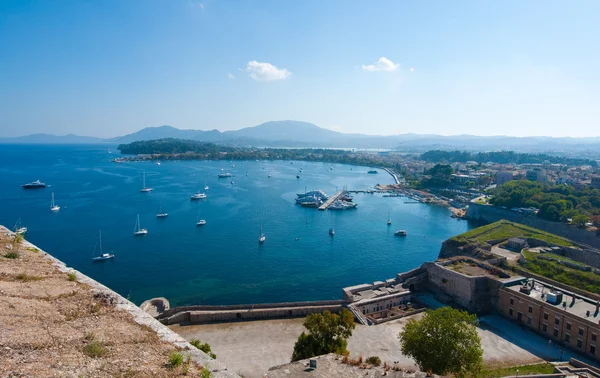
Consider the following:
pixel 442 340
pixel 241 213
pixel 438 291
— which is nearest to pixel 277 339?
pixel 442 340

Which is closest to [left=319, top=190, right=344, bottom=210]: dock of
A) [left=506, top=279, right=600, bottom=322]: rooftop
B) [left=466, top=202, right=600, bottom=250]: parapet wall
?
[left=466, top=202, right=600, bottom=250]: parapet wall

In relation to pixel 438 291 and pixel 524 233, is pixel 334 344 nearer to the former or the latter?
→ pixel 438 291

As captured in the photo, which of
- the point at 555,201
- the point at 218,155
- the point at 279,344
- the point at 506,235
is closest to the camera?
the point at 279,344

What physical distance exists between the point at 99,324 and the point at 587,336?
2213 cm

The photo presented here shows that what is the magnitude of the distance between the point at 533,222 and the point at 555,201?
460 cm

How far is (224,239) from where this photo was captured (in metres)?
40.3

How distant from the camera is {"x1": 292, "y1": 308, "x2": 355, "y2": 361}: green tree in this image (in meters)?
13.6

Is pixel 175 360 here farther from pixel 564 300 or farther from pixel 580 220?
pixel 580 220

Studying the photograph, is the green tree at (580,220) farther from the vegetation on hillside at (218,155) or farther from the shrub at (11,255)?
the vegetation on hillside at (218,155)

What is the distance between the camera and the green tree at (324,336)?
1359 cm

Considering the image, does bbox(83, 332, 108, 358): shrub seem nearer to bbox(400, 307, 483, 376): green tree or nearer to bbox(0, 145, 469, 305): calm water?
bbox(400, 307, 483, 376): green tree

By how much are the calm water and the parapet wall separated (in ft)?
13.9

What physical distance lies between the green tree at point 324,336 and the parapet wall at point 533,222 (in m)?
33.7

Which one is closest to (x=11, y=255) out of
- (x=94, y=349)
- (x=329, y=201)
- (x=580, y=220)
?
(x=94, y=349)
